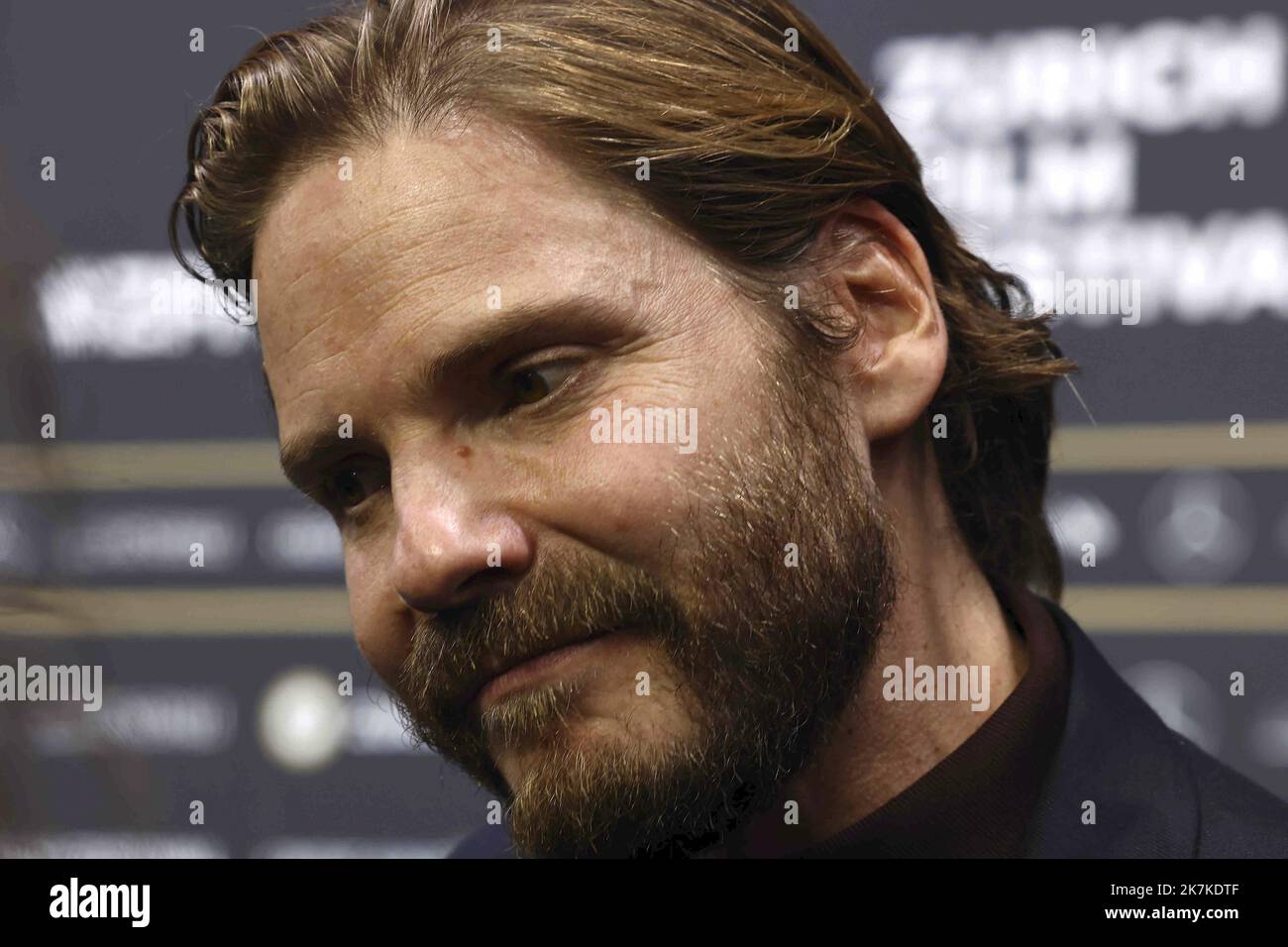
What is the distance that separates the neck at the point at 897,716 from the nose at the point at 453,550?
0.50 m

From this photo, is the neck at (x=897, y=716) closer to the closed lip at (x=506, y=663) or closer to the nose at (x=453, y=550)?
the closed lip at (x=506, y=663)

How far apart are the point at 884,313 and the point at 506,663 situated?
0.70 m

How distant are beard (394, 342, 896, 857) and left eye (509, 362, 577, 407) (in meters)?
0.19

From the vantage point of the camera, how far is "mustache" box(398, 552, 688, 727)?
61.2 inches

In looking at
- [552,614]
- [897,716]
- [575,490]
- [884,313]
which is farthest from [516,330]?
[897,716]

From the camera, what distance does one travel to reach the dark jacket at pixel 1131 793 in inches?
66.6

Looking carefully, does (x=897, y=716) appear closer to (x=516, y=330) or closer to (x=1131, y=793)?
(x=1131, y=793)

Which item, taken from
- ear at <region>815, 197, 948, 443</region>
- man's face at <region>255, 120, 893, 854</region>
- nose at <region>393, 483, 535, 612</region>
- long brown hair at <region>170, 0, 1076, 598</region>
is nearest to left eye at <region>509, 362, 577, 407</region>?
man's face at <region>255, 120, 893, 854</region>

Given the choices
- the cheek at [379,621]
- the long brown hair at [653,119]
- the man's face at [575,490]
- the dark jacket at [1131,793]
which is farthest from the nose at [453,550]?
the dark jacket at [1131,793]

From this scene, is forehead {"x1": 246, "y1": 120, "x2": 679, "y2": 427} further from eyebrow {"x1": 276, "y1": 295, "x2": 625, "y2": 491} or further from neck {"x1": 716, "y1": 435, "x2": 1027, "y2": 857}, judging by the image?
Result: neck {"x1": 716, "y1": 435, "x2": 1027, "y2": 857}

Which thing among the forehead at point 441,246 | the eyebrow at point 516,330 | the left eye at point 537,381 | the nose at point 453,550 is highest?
the forehead at point 441,246

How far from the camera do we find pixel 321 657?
3.01 meters
